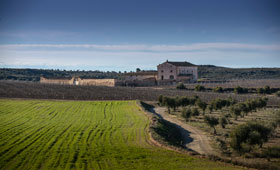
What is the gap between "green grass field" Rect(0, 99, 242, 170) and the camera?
20594 mm

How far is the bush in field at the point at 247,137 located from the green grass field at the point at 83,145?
7.04 m

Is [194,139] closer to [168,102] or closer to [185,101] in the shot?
[168,102]

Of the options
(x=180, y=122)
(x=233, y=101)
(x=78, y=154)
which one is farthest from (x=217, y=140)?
(x=233, y=101)

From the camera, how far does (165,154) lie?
76.7 feet

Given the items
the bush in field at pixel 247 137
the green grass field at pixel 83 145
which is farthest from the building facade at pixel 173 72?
the bush in field at pixel 247 137

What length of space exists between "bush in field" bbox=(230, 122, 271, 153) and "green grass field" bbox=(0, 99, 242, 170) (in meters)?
7.04

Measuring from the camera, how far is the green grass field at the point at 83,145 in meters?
20.6

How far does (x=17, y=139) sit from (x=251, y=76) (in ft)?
406

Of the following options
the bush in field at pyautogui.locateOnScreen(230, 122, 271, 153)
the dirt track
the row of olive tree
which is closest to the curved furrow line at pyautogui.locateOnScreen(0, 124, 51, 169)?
the dirt track

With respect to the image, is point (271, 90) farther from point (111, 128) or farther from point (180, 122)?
point (111, 128)

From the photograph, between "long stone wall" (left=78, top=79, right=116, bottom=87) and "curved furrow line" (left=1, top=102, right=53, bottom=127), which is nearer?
"curved furrow line" (left=1, top=102, right=53, bottom=127)

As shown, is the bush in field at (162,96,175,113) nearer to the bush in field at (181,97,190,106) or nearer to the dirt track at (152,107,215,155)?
the bush in field at (181,97,190,106)

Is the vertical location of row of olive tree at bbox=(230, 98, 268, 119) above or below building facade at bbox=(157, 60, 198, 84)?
below

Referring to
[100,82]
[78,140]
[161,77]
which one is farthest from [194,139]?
[161,77]
